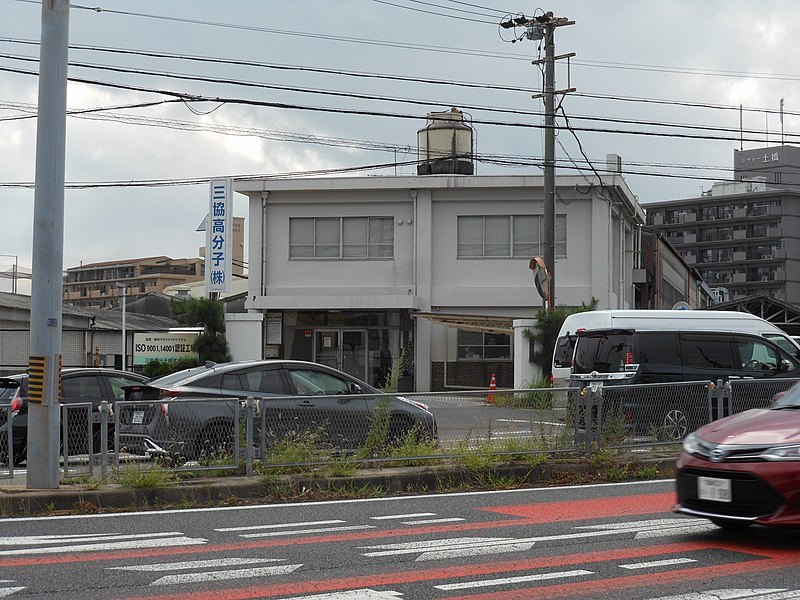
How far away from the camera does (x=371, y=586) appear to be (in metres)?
6.71

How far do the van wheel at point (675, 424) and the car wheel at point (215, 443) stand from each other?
579 centimetres

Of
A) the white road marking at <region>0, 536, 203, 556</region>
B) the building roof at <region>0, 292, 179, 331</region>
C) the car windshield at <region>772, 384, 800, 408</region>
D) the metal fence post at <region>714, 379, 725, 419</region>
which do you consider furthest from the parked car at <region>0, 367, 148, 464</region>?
the building roof at <region>0, 292, 179, 331</region>

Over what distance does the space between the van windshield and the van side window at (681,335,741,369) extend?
100cm

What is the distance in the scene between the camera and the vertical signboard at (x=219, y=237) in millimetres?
32469

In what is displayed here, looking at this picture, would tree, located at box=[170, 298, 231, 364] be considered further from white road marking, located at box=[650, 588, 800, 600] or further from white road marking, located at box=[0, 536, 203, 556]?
white road marking, located at box=[650, 588, 800, 600]

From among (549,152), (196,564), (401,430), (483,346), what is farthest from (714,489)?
(483,346)

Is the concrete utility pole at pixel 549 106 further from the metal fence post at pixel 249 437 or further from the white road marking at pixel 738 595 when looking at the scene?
the white road marking at pixel 738 595

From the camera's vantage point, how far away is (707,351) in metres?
17.8

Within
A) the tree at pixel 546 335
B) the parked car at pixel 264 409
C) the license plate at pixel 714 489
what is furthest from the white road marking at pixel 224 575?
the tree at pixel 546 335

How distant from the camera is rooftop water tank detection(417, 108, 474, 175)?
3831cm

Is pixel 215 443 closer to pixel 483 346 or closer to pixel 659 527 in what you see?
pixel 659 527

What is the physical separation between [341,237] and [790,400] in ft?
92.0

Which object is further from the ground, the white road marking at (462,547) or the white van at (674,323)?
the white van at (674,323)

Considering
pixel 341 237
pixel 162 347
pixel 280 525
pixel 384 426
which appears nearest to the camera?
pixel 280 525
